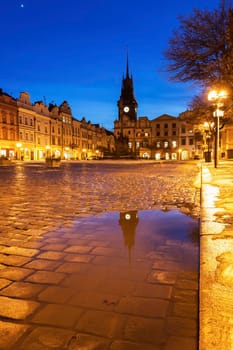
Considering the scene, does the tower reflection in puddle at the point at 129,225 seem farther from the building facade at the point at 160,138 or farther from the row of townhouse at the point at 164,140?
the row of townhouse at the point at 164,140

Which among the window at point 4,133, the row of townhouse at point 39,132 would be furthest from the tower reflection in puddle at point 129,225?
the window at point 4,133

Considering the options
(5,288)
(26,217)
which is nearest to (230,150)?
(26,217)

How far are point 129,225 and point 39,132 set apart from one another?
5900cm

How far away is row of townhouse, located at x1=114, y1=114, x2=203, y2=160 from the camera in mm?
87562

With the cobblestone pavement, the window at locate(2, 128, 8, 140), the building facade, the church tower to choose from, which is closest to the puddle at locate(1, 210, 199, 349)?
the cobblestone pavement

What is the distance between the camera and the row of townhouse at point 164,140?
287 feet

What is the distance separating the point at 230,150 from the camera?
3884 centimetres

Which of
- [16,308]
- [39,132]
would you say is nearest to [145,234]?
[16,308]

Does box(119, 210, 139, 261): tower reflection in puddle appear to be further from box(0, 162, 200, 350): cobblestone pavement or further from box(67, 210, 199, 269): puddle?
box(0, 162, 200, 350): cobblestone pavement

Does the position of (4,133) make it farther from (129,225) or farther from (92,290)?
(92,290)

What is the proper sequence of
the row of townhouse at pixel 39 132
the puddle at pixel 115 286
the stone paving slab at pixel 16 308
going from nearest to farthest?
the puddle at pixel 115 286
the stone paving slab at pixel 16 308
the row of townhouse at pixel 39 132

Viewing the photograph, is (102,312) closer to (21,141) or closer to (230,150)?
(230,150)

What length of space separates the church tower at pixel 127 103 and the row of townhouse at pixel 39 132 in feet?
68.4

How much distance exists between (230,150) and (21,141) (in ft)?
117
